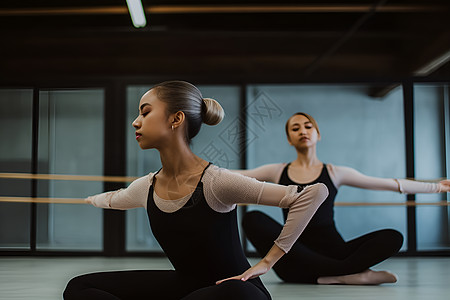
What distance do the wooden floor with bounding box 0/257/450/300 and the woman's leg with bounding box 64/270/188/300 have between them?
2.55ft

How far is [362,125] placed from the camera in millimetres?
4711

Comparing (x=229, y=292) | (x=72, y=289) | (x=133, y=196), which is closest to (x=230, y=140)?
(x=133, y=196)

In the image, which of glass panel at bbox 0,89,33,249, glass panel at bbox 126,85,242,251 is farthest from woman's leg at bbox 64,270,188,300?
glass panel at bbox 0,89,33,249

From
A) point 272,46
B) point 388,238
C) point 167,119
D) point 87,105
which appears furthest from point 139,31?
point 167,119

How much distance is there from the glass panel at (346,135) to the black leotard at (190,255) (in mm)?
3089

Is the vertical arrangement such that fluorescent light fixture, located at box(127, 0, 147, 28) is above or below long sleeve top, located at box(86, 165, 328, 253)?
above

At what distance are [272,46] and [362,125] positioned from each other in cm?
114

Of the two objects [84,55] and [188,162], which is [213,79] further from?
[188,162]

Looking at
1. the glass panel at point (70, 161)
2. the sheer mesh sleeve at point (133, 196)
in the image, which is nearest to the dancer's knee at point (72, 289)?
the sheer mesh sleeve at point (133, 196)

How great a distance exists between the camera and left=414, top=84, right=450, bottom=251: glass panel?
4.65 meters

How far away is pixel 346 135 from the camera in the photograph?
471cm

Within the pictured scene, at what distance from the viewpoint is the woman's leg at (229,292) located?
140cm

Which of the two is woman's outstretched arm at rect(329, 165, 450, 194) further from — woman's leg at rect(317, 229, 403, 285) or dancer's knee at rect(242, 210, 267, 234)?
dancer's knee at rect(242, 210, 267, 234)

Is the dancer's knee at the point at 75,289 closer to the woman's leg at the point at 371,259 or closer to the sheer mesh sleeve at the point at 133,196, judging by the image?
the sheer mesh sleeve at the point at 133,196
